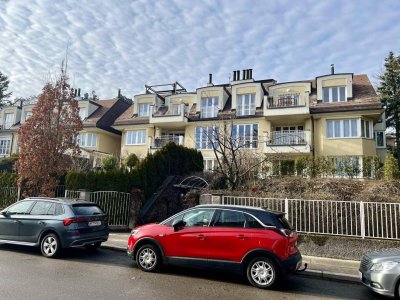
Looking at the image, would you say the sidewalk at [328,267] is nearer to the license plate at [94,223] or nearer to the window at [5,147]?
the license plate at [94,223]

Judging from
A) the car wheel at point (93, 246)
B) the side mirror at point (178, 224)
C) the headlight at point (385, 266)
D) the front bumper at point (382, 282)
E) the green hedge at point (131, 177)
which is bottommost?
the car wheel at point (93, 246)

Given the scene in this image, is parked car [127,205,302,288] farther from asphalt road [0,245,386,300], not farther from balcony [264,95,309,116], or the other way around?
balcony [264,95,309,116]

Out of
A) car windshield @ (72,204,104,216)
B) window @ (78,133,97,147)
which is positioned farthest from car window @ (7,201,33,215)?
window @ (78,133,97,147)

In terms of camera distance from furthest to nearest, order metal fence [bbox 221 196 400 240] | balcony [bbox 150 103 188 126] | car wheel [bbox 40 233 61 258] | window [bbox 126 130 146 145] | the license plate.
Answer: window [bbox 126 130 146 145]
balcony [bbox 150 103 188 126]
metal fence [bbox 221 196 400 240]
the license plate
car wheel [bbox 40 233 61 258]

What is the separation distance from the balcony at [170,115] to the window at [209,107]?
1.67 m

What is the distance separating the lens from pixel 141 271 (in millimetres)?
7699

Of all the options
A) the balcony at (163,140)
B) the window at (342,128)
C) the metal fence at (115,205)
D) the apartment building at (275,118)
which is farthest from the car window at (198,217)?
the balcony at (163,140)

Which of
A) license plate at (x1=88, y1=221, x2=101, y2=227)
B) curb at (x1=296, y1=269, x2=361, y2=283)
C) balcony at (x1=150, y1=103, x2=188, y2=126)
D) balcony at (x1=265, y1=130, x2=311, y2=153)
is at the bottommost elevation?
curb at (x1=296, y1=269, x2=361, y2=283)

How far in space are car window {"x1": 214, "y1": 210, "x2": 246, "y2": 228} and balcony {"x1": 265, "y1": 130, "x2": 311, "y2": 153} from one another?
58.2ft

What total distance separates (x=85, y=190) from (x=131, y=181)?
2007 millimetres

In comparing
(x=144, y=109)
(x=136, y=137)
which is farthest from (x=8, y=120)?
(x=136, y=137)

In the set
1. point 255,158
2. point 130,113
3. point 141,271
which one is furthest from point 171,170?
point 130,113

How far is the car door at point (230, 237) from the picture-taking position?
6.93 meters

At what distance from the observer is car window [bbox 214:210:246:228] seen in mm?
7242
